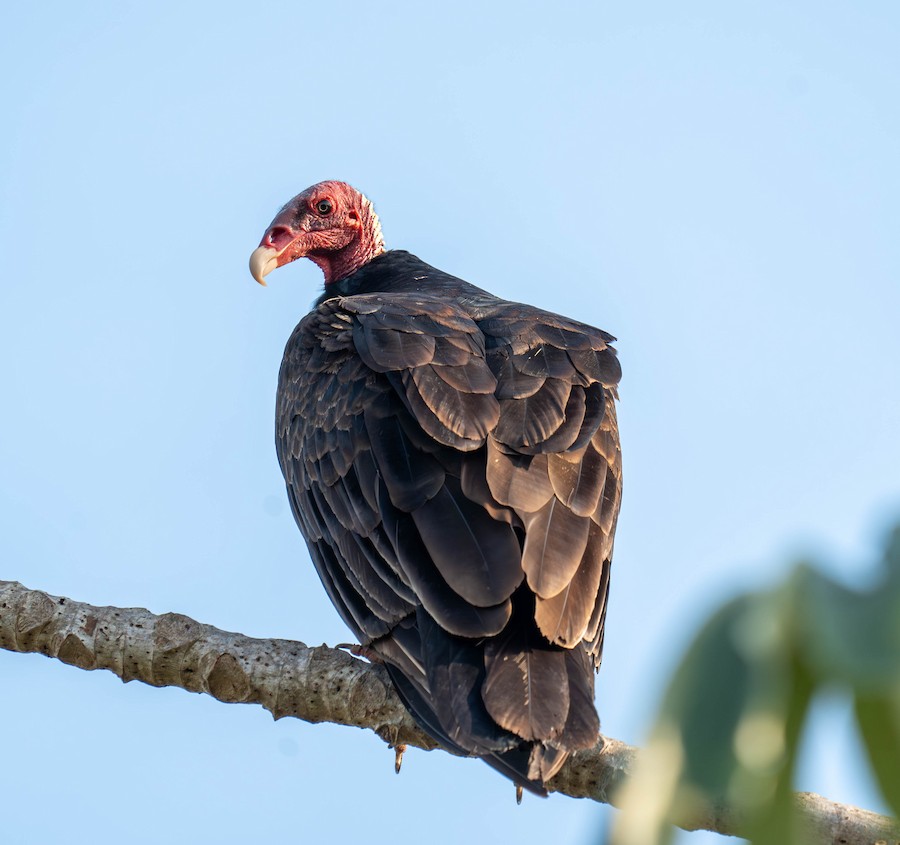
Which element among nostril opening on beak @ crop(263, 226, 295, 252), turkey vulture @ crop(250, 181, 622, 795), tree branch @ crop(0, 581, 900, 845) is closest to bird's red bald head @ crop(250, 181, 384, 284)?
nostril opening on beak @ crop(263, 226, 295, 252)

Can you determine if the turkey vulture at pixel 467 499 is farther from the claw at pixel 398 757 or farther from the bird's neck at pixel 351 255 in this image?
the bird's neck at pixel 351 255

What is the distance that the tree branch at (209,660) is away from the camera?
4.15 m

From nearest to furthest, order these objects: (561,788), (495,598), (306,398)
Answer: (495,598)
(561,788)
(306,398)

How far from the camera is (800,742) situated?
73 centimetres

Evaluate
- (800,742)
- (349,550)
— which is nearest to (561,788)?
(349,550)

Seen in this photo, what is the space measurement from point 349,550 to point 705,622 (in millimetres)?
3589

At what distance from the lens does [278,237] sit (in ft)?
24.0

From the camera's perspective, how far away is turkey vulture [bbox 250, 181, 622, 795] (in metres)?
3.39

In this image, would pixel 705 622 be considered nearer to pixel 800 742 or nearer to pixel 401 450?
pixel 800 742

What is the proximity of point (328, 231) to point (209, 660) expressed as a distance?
3.90 meters

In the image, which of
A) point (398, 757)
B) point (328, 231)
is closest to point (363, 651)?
point (398, 757)

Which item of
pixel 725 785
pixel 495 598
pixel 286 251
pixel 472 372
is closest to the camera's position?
pixel 725 785

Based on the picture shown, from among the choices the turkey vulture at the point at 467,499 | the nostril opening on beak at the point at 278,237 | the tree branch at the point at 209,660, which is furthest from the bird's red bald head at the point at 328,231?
the tree branch at the point at 209,660

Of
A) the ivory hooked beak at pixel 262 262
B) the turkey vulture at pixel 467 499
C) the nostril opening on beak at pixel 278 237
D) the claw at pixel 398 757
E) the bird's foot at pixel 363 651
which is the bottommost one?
the claw at pixel 398 757
